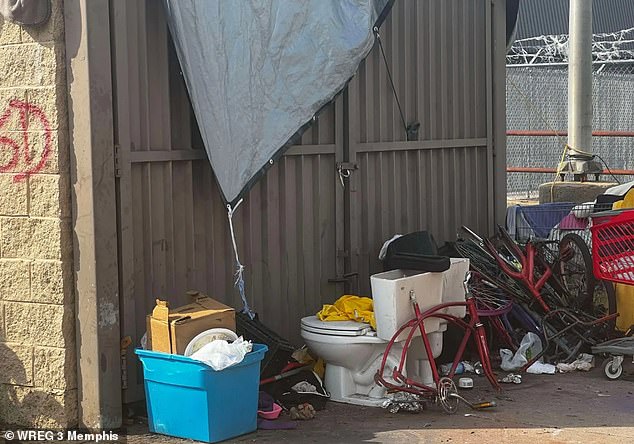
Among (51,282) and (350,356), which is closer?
(51,282)

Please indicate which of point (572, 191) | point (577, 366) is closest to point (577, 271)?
point (577, 366)

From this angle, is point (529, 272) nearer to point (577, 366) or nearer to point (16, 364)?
point (577, 366)

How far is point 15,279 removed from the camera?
22.9 feet

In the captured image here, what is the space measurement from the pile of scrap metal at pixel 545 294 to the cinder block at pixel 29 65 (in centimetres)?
373

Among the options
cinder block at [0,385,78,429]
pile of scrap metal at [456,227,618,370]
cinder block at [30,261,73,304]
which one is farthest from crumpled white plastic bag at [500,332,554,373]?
cinder block at [30,261,73,304]

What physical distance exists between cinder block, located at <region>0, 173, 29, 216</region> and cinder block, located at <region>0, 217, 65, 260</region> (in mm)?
44

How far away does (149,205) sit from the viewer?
23.2 feet

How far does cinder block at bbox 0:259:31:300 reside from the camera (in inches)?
273

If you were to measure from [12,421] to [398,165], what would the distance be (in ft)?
12.6

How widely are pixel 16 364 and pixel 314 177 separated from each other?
262 centimetres

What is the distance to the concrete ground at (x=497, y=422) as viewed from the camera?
6.70m

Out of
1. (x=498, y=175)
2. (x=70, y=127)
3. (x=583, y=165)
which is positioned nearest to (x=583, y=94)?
(x=583, y=165)

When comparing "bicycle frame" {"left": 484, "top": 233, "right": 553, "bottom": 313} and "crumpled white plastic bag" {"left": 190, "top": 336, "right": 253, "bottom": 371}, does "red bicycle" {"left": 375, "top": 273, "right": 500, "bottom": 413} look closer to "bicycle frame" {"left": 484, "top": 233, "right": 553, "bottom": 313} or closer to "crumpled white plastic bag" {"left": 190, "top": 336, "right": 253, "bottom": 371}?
"crumpled white plastic bag" {"left": 190, "top": 336, "right": 253, "bottom": 371}

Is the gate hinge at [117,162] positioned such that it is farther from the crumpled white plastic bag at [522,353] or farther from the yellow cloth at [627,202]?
the yellow cloth at [627,202]
